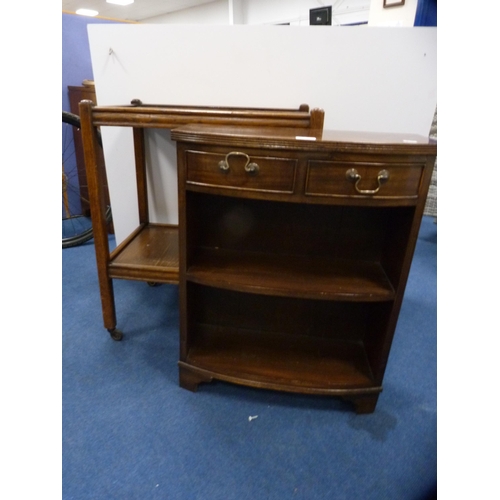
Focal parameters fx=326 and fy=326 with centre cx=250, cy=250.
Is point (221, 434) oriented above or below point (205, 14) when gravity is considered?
below

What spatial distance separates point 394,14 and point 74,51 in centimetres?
201

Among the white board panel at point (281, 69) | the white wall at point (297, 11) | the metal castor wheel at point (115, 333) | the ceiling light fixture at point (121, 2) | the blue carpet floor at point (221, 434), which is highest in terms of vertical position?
the ceiling light fixture at point (121, 2)

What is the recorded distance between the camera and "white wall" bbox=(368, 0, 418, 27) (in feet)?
5.44

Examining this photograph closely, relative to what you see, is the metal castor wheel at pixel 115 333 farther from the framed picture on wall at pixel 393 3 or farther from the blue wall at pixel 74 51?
the framed picture on wall at pixel 393 3

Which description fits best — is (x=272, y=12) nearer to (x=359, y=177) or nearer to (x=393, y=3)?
(x=393, y=3)

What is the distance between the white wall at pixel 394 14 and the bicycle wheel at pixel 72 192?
199 centimetres

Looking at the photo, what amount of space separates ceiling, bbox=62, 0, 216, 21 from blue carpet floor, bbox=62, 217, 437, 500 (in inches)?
306

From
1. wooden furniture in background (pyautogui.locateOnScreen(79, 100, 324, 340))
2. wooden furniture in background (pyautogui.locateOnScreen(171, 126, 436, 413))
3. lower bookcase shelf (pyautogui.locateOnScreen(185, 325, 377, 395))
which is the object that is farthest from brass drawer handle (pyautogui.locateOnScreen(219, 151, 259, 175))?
lower bookcase shelf (pyautogui.locateOnScreen(185, 325, 377, 395))

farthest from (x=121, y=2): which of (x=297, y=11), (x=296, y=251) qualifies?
(x=296, y=251)

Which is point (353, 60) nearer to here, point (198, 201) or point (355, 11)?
point (198, 201)

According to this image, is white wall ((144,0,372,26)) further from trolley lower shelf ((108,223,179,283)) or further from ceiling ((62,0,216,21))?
trolley lower shelf ((108,223,179,283))

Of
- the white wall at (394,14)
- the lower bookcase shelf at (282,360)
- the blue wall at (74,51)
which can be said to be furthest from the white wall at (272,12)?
the lower bookcase shelf at (282,360)

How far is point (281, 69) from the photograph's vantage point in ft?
4.22

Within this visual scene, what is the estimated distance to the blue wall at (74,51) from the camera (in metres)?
2.12
